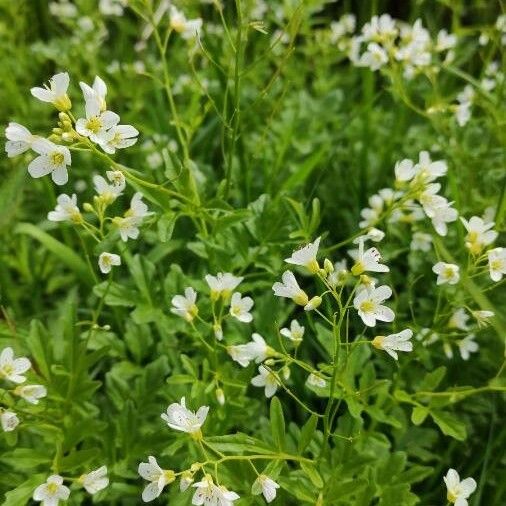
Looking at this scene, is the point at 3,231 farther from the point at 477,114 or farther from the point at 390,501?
the point at 477,114

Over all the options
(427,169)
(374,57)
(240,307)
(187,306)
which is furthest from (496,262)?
(374,57)

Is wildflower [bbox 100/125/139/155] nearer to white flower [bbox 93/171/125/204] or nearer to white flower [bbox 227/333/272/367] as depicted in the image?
white flower [bbox 93/171/125/204]

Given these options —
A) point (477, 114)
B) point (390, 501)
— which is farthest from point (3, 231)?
point (477, 114)

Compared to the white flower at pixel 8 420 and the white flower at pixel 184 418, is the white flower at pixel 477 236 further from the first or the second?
the white flower at pixel 8 420

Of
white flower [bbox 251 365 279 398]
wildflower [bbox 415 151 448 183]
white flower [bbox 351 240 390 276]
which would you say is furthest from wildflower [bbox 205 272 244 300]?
wildflower [bbox 415 151 448 183]

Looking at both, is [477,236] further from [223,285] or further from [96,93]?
[96,93]
